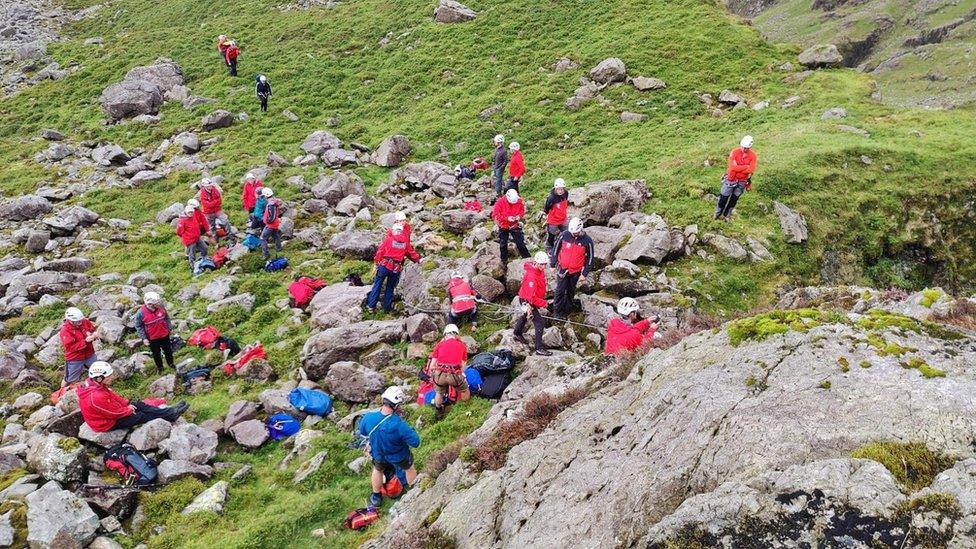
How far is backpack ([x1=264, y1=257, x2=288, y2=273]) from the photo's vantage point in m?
21.6

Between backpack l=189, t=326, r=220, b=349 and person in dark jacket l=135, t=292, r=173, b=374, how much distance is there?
100 cm

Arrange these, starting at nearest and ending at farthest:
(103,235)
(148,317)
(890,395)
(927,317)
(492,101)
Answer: (890,395) → (927,317) → (148,317) → (103,235) → (492,101)

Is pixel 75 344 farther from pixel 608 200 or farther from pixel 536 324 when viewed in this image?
pixel 608 200

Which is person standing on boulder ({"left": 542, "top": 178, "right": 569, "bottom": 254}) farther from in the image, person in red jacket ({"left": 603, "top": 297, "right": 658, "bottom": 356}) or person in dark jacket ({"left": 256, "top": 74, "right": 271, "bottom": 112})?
person in dark jacket ({"left": 256, "top": 74, "right": 271, "bottom": 112})

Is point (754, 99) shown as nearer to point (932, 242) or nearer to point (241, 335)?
point (932, 242)

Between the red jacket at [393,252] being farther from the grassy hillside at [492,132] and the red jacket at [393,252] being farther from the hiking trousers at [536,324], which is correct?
the hiking trousers at [536,324]

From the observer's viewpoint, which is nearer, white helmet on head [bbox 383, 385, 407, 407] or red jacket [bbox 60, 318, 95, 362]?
white helmet on head [bbox 383, 385, 407, 407]

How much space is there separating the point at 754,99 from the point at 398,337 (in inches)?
1015

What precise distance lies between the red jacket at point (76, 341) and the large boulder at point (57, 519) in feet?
20.2

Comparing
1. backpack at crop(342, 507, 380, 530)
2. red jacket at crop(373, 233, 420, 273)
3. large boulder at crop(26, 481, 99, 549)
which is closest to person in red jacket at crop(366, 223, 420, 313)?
red jacket at crop(373, 233, 420, 273)

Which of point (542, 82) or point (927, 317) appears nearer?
point (927, 317)

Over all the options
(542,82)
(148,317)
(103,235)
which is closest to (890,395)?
(148,317)

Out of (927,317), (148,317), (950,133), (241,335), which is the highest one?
(927,317)

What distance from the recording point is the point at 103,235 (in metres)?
24.3
